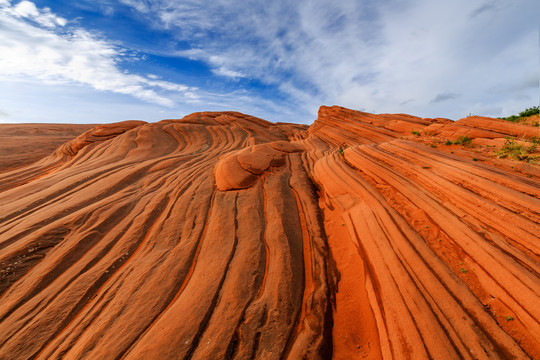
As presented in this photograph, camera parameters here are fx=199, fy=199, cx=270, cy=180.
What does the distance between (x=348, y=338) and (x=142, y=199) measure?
20.4 ft

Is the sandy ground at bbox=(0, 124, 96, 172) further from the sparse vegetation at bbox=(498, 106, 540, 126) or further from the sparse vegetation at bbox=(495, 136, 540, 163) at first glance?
the sparse vegetation at bbox=(498, 106, 540, 126)

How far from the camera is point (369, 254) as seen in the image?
395 cm

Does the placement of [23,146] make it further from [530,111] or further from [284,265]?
[530,111]

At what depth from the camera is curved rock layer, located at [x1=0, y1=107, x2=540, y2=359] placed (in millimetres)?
2635

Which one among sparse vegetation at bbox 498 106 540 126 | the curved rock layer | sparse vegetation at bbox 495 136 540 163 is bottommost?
the curved rock layer

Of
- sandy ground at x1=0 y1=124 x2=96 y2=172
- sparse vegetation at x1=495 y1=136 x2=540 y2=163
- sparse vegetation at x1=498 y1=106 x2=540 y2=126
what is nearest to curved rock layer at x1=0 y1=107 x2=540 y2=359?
sparse vegetation at x1=495 y1=136 x2=540 y2=163

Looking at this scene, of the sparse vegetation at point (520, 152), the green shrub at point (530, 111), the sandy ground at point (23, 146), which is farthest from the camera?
the sandy ground at point (23, 146)

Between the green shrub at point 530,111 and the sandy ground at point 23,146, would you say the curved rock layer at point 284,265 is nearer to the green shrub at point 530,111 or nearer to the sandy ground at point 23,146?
the green shrub at point 530,111

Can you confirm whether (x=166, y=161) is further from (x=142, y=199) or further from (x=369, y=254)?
(x=369, y=254)

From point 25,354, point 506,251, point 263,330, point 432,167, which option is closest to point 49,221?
point 25,354

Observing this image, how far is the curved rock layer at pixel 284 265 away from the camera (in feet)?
8.64

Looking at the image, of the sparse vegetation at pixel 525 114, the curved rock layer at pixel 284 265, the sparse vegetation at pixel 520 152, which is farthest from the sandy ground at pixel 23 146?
the sparse vegetation at pixel 525 114

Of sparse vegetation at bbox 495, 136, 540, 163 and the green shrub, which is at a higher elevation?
the green shrub

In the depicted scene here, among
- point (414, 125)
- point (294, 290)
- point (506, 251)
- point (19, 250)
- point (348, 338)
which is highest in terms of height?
point (414, 125)
